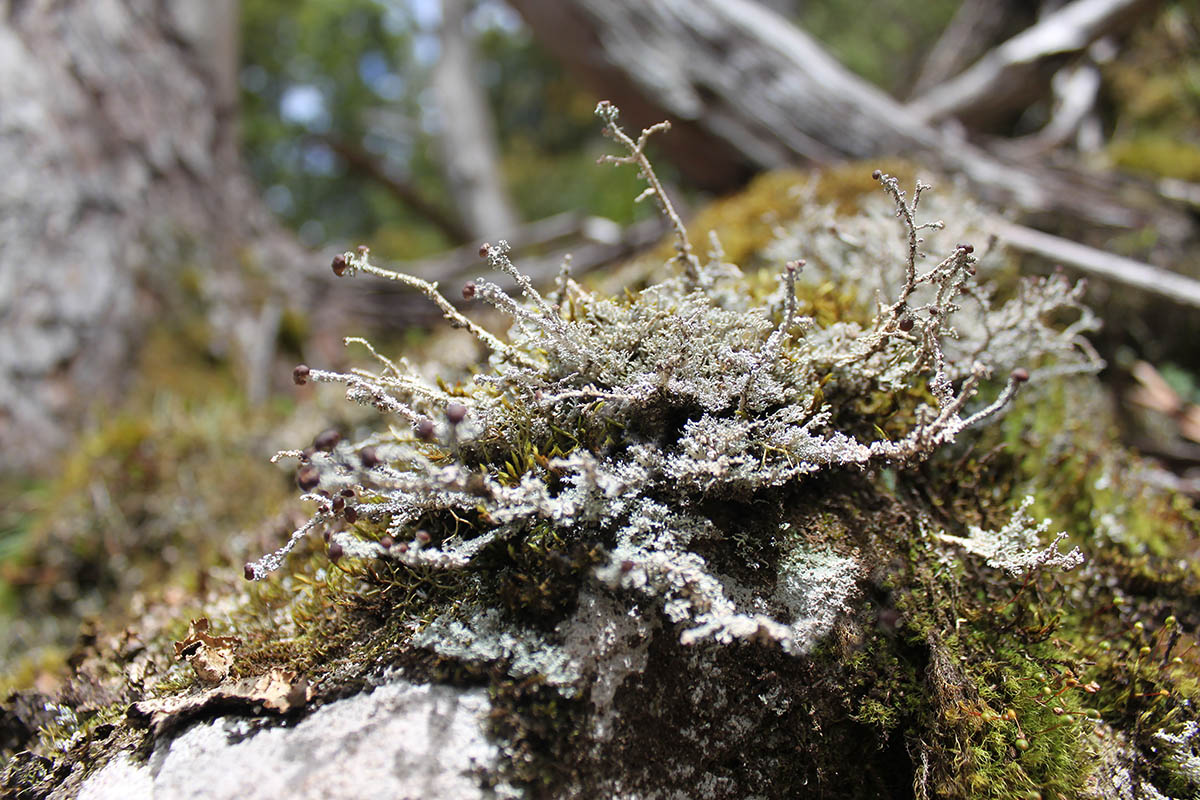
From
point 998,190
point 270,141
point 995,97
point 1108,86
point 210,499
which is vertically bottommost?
point 210,499

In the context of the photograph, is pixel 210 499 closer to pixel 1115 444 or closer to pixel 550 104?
pixel 1115 444

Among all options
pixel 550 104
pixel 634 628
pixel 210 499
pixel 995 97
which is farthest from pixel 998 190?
pixel 550 104

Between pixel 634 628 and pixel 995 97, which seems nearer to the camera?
pixel 634 628

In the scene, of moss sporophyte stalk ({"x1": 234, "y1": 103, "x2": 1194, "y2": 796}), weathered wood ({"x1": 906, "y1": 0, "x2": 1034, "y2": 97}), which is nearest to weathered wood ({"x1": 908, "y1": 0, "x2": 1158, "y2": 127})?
weathered wood ({"x1": 906, "y1": 0, "x2": 1034, "y2": 97})

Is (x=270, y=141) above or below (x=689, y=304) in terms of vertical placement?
above

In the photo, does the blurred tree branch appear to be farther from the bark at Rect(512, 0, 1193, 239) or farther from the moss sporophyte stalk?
the moss sporophyte stalk
